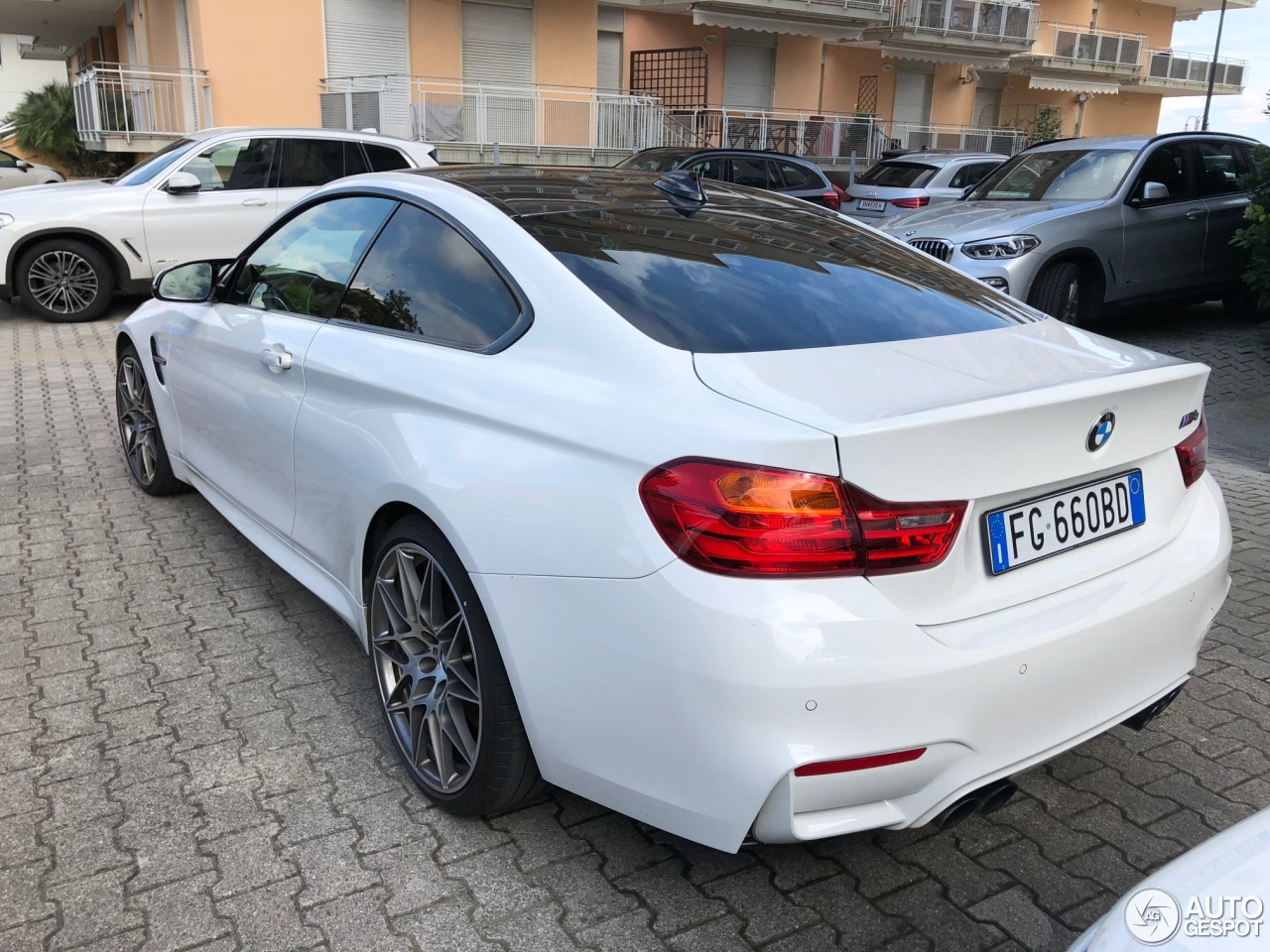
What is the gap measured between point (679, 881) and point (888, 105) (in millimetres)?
31734

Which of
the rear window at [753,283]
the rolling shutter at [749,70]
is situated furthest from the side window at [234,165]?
the rolling shutter at [749,70]

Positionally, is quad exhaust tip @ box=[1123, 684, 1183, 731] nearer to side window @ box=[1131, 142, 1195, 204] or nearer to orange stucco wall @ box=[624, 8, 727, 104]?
side window @ box=[1131, 142, 1195, 204]

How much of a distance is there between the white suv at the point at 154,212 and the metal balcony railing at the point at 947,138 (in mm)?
20459

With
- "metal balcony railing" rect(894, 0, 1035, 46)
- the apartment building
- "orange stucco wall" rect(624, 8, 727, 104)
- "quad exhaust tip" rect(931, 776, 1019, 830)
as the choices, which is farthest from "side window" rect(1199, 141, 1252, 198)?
"metal balcony railing" rect(894, 0, 1035, 46)

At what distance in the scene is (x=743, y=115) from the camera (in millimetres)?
24234

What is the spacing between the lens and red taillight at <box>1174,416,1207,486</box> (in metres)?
2.68

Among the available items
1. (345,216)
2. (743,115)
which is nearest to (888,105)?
(743,115)

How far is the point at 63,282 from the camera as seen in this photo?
10.2 m

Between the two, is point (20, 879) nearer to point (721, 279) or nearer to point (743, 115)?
point (721, 279)

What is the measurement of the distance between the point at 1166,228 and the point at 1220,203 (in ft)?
2.87

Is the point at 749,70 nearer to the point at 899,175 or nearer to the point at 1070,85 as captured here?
the point at 899,175

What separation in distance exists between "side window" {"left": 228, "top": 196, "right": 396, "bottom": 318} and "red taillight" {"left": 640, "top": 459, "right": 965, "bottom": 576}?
5.75ft

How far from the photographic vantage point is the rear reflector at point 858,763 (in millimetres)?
2037

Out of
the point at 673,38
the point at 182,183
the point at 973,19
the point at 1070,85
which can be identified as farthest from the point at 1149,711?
the point at 1070,85
